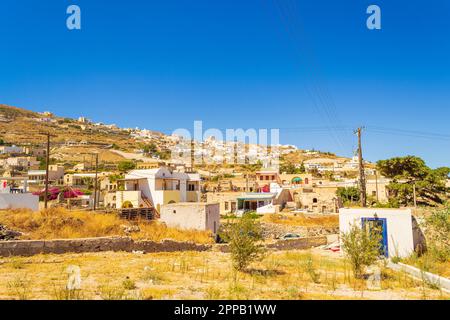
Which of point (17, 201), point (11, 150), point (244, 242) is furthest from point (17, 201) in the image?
point (11, 150)

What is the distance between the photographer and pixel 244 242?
11648mm

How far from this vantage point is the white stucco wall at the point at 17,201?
2255 cm

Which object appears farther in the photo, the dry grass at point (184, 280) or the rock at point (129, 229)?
the rock at point (129, 229)

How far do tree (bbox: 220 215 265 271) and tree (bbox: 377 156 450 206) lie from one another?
35216 mm

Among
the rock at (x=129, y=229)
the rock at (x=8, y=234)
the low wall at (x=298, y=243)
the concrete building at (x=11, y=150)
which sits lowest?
the low wall at (x=298, y=243)

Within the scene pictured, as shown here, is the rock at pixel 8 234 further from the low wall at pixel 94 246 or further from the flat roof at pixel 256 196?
the flat roof at pixel 256 196

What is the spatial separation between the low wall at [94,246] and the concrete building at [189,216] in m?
4.28

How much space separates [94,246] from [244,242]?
747 cm

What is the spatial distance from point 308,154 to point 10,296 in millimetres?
147474

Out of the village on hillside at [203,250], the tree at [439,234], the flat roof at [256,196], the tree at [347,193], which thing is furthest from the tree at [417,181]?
the tree at [439,234]

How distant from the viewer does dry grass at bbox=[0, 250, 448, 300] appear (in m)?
8.23
